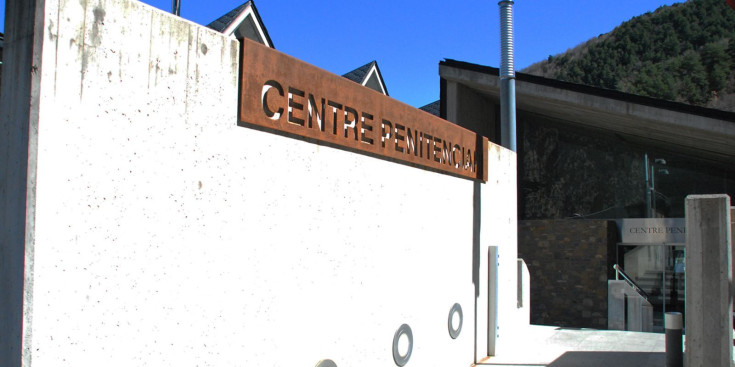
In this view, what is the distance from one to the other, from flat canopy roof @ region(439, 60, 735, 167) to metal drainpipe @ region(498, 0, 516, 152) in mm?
5934

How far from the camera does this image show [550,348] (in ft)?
33.8

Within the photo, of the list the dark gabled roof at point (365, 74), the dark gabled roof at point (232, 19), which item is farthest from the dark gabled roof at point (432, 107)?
the dark gabled roof at point (232, 19)

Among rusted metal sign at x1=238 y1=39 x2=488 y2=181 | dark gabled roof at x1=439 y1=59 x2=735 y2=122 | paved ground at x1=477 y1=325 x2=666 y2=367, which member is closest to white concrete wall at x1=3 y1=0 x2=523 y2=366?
rusted metal sign at x1=238 y1=39 x2=488 y2=181

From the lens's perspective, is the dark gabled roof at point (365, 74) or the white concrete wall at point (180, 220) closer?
the white concrete wall at point (180, 220)

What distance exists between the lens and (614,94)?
15250 millimetres

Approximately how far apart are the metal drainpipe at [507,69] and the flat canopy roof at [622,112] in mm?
5934

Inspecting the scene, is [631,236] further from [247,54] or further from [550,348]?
[247,54]

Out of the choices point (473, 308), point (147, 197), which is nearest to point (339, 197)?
point (147, 197)

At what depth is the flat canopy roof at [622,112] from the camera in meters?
14.0

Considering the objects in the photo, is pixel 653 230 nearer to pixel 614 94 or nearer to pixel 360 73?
pixel 614 94

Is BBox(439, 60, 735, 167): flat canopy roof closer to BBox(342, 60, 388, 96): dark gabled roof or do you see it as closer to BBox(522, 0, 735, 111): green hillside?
BBox(342, 60, 388, 96): dark gabled roof

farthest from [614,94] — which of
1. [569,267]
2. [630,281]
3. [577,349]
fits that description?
[577,349]

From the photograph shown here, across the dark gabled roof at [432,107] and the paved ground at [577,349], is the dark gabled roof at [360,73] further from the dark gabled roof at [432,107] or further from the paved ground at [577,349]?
the paved ground at [577,349]

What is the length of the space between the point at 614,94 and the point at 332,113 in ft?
38.7
